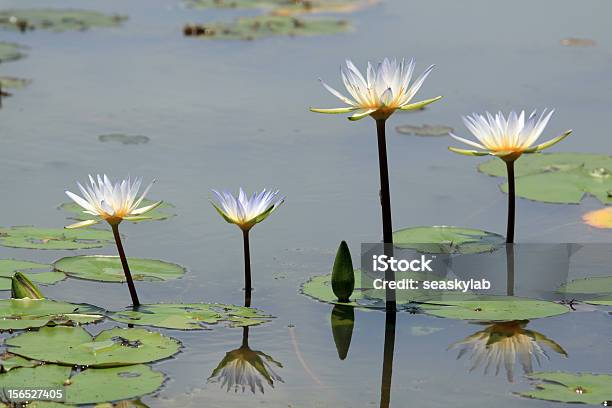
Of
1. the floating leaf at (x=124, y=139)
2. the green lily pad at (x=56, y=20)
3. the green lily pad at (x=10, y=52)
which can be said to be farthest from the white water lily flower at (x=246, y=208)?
the green lily pad at (x=56, y=20)

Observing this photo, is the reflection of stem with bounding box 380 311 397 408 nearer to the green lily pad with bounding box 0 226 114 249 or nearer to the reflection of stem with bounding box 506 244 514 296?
the reflection of stem with bounding box 506 244 514 296

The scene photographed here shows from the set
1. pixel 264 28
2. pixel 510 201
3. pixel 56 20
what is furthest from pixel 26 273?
pixel 56 20

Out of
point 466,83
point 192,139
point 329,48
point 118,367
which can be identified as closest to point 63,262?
point 118,367

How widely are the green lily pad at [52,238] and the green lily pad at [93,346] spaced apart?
962 mm

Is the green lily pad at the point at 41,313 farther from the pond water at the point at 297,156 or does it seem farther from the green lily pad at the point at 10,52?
the green lily pad at the point at 10,52

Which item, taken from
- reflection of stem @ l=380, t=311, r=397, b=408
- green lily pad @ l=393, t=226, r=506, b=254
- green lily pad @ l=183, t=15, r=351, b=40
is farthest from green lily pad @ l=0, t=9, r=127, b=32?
reflection of stem @ l=380, t=311, r=397, b=408

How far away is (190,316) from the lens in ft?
13.6

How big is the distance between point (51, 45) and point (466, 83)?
321 centimetres

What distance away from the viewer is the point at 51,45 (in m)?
8.98

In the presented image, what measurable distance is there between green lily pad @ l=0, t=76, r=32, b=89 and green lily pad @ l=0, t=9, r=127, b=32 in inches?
61.1

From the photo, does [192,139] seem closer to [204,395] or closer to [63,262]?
[63,262]

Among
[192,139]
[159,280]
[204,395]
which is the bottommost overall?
[204,395]

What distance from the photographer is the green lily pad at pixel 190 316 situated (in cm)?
408

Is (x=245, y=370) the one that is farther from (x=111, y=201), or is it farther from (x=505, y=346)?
(x=505, y=346)
